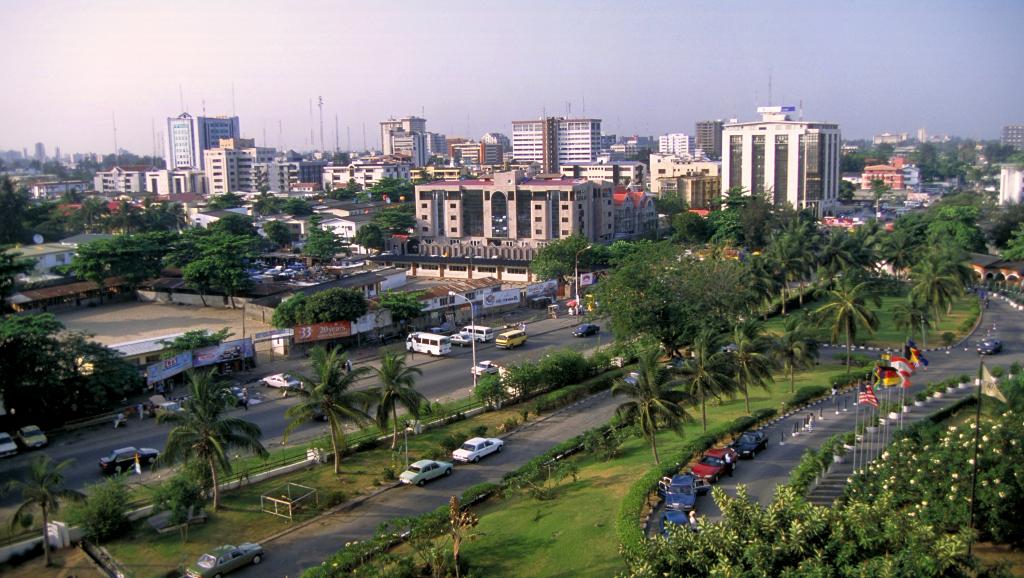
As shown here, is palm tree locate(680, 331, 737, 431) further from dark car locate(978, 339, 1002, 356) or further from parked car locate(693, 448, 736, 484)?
dark car locate(978, 339, 1002, 356)

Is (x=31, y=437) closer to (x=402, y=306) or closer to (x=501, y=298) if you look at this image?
(x=402, y=306)

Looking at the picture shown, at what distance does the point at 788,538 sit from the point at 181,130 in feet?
558

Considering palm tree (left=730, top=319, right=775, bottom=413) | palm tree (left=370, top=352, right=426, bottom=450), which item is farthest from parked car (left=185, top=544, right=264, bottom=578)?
palm tree (left=730, top=319, right=775, bottom=413)

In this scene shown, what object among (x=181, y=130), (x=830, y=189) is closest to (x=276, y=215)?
(x=830, y=189)

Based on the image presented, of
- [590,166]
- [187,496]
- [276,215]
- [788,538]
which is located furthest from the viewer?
[590,166]

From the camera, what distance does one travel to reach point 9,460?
23516mm

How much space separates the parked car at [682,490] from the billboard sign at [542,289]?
27.8 m

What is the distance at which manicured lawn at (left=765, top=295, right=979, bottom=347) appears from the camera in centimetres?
3588

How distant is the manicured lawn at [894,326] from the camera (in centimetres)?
3588

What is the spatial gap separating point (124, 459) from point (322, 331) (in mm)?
13028

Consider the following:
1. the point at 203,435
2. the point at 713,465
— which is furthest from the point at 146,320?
the point at 713,465

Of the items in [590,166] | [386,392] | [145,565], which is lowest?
[145,565]

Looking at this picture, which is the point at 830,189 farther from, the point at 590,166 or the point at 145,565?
the point at 145,565

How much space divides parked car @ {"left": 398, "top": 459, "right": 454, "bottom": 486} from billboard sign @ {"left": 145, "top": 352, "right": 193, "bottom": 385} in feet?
41.0
